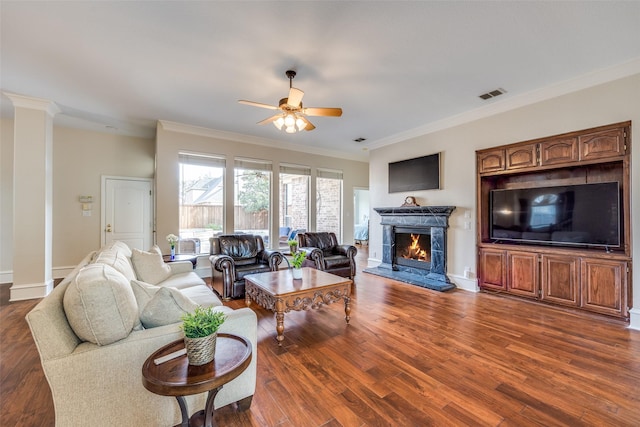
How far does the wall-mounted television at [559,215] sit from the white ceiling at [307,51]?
1.42 m

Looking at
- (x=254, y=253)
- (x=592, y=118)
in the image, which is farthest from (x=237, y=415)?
(x=592, y=118)

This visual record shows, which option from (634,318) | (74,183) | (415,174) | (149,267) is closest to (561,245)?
(634,318)

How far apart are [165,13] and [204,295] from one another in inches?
101

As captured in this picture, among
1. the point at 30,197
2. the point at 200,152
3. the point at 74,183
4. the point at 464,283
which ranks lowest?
the point at 464,283

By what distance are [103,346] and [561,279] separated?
484cm

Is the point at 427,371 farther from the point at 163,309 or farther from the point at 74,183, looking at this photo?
the point at 74,183

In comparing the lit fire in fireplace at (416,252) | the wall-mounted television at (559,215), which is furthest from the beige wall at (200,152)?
the wall-mounted television at (559,215)

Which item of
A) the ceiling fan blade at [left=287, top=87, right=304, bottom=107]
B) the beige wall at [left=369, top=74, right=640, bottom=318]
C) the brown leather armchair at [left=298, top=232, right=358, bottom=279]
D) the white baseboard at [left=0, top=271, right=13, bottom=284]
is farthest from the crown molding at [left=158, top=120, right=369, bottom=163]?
the white baseboard at [left=0, top=271, right=13, bottom=284]

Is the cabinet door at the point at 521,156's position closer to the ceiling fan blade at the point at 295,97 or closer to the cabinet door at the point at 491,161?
the cabinet door at the point at 491,161

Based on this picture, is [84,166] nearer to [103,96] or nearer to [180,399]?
[103,96]

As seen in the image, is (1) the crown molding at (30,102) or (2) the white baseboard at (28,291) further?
(2) the white baseboard at (28,291)

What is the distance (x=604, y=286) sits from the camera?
319 centimetres

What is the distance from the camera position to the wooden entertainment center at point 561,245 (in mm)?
3104

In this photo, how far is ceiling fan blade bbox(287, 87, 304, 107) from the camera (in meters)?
2.75
